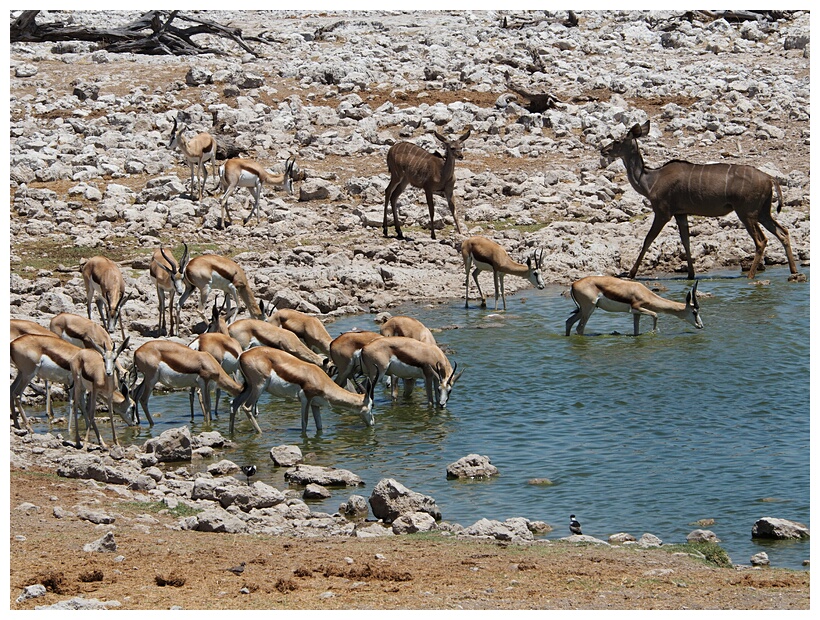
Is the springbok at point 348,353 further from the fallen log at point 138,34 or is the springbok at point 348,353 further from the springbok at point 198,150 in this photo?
the fallen log at point 138,34

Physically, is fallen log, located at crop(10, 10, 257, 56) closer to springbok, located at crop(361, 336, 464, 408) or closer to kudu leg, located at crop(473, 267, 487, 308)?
kudu leg, located at crop(473, 267, 487, 308)

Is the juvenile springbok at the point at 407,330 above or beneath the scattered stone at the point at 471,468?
above

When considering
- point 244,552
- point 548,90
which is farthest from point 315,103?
point 244,552

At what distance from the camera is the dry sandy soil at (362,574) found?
22.8 feet

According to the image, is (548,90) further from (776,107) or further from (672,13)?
(672,13)

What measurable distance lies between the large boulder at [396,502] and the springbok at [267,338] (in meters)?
4.89

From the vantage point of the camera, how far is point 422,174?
73.7 feet

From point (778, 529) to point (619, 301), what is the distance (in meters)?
7.88

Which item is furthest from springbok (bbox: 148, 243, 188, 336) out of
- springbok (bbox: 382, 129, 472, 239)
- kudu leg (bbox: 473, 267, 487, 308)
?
springbok (bbox: 382, 129, 472, 239)

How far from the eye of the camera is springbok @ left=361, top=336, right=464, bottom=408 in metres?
13.6

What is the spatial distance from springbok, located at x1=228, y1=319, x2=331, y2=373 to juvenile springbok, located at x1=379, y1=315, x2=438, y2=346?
0.86 m

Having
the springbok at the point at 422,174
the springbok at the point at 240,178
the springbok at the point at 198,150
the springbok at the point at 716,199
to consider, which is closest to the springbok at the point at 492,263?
the springbok at the point at 716,199

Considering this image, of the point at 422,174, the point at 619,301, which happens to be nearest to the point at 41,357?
the point at 619,301
